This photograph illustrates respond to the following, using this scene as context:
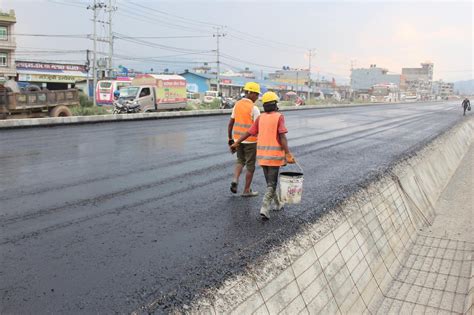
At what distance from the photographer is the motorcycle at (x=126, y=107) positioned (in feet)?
80.2

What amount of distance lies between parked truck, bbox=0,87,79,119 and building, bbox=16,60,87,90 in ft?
114

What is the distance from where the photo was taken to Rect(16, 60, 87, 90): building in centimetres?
5260

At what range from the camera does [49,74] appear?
54.7 metres

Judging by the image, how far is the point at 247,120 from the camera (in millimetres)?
6707

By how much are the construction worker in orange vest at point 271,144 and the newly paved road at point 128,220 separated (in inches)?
19.4

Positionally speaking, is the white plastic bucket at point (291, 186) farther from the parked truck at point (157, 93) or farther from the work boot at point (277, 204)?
the parked truck at point (157, 93)

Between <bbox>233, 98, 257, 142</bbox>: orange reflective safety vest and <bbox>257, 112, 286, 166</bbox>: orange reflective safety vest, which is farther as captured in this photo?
<bbox>233, 98, 257, 142</bbox>: orange reflective safety vest

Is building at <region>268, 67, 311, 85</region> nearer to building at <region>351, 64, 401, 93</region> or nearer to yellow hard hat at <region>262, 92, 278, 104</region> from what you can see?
building at <region>351, 64, 401, 93</region>

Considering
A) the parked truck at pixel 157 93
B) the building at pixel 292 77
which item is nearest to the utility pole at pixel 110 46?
the parked truck at pixel 157 93

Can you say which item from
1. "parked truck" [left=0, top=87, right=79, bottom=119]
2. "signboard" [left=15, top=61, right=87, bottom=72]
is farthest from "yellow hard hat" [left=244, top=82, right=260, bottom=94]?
"signboard" [left=15, top=61, right=87, bottom=72]

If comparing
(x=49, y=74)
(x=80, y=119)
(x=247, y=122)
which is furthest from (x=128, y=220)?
(x=49, y=74)

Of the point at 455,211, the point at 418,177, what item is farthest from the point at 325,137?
the point at 455,211

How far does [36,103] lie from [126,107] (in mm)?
6288

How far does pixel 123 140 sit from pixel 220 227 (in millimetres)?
8511
